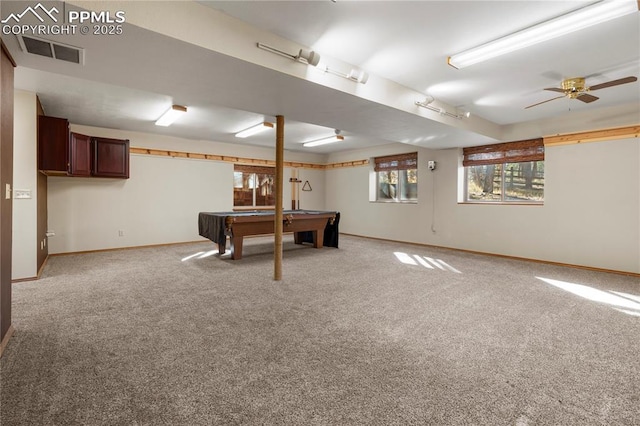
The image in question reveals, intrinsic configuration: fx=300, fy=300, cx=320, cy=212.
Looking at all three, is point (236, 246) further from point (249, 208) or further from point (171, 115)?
point (249, 208)

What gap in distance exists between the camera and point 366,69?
3.45 metres

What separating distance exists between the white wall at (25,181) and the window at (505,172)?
7.55m

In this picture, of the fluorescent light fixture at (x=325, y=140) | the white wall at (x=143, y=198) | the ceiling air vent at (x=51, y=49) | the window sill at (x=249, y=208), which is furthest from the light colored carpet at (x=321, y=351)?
the window sill at (x=249, y=208)

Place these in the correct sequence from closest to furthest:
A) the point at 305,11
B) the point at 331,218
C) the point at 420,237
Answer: the point at 305,11 < the point at 331,218 < the point at 420,237

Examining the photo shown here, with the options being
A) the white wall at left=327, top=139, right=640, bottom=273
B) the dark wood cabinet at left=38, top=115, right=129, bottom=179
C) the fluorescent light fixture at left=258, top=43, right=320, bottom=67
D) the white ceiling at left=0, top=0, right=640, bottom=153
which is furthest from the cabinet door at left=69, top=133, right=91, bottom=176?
the white wall at left=327, top=139, right=640, bottom=273

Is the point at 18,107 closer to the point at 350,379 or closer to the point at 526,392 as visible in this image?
the point at 350,379

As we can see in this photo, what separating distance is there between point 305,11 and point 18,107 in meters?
4.24

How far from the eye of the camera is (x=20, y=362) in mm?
1994

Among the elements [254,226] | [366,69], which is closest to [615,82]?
[366,69]

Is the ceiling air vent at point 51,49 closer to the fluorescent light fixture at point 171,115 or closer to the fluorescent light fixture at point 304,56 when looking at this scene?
the fluorescent light fixture at point 304,56

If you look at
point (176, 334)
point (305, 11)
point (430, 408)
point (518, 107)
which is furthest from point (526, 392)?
point (518, 107)

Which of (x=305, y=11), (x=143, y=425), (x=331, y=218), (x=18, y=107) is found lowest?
→ (x=143, y=425)

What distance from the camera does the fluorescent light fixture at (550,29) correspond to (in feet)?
7.47

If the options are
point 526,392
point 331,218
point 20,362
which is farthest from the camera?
point 331,218
